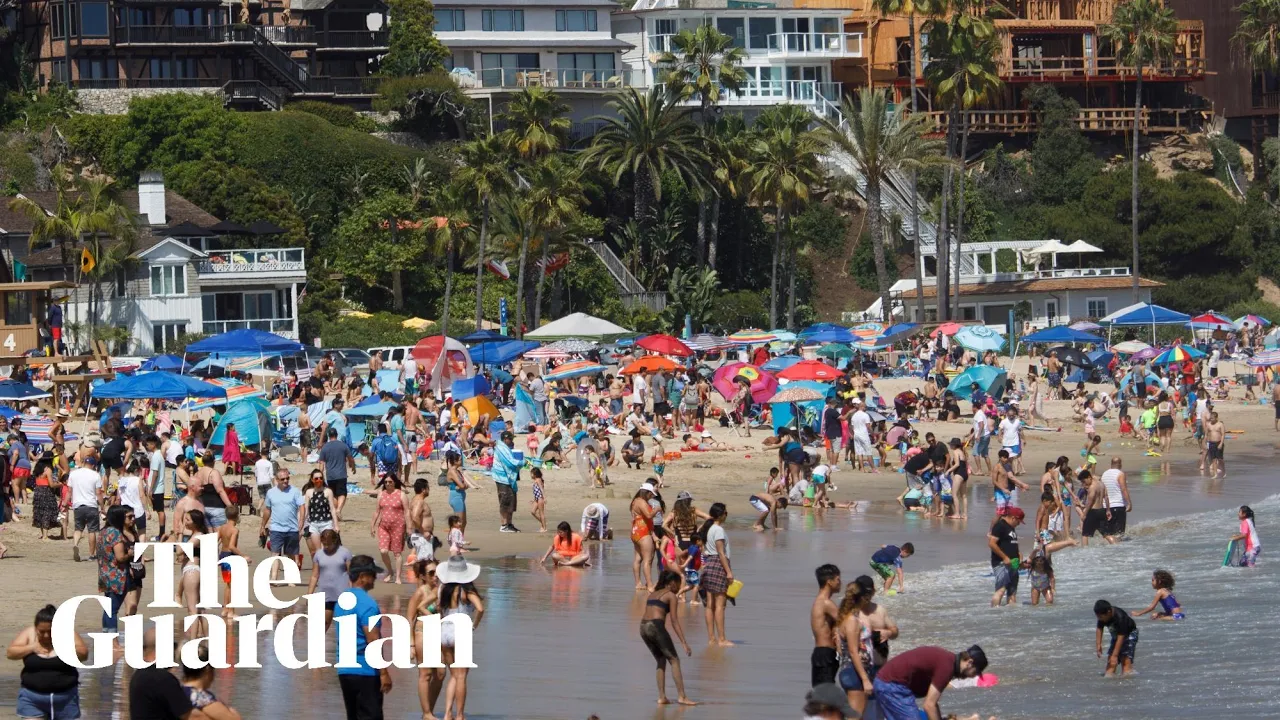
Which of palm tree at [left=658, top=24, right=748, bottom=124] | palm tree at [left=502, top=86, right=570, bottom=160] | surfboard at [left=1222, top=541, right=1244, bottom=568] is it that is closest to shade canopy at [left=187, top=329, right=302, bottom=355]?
palm tree at [left=502, top=86, right=570, bottom=160]

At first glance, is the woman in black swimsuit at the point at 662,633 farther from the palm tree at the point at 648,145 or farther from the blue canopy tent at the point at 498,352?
the palm tree at the point at 648,145

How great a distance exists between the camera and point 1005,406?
39.7m

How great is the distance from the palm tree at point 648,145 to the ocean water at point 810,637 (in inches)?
1390

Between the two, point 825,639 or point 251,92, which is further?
point 251,92

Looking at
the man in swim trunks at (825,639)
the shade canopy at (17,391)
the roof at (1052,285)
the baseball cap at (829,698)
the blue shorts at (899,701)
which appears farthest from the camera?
the roof at (1052,285)

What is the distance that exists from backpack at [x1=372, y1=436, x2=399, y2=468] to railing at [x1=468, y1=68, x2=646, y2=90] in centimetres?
4488

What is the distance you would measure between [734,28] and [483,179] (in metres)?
22.9

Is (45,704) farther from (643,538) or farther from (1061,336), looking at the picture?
(1061,336)

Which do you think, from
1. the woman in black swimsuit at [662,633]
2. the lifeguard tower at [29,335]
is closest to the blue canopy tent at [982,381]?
the lifeguard tower at [29,335]

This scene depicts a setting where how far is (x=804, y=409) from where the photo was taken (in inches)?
1375

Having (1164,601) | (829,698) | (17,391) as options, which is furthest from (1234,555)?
(17,391)

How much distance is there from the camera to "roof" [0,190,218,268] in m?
54.4

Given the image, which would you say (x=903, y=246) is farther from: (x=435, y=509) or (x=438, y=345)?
(x=435, y=509)

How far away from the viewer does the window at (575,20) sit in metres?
72.6
